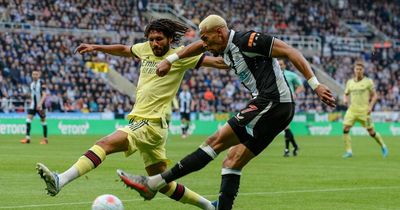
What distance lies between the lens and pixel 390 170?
61.1 feet

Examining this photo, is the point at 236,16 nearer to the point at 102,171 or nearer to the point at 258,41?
the point at 102,171

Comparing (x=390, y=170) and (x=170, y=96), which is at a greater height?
(x=170, y=96)

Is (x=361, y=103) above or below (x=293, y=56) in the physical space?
below

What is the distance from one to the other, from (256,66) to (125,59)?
37947mm

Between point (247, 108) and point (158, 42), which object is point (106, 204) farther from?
point (158, 42)

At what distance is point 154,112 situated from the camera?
396 inches

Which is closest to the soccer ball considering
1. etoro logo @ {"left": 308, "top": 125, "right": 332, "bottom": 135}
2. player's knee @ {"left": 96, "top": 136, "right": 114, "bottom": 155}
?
player's knee @ {"left": 96, "top": 136, "right": 114, "bottom": 155}

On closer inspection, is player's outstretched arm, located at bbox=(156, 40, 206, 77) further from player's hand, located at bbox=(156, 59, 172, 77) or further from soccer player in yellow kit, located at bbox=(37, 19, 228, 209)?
soccer player in yellow kit, located at bbox=(37, 19, 228, 209)

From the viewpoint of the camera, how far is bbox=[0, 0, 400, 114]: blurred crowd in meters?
41.0

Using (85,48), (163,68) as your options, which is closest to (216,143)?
(163,68)

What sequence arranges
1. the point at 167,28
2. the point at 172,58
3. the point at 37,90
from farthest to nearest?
the point at 37,90 < the point at 167,28 < the point at 172,58

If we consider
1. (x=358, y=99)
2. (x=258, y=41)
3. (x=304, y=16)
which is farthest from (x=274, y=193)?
(x=304, y=16)

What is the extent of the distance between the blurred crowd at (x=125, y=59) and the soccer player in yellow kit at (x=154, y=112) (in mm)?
28722

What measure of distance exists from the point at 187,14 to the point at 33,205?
4228 centimetres
